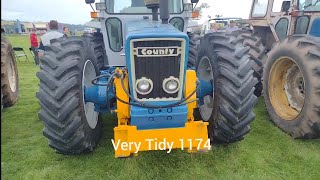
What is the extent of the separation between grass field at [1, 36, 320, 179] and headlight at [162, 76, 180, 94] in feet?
3.00

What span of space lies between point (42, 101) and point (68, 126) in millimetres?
383

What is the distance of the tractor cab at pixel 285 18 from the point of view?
501 centimetres

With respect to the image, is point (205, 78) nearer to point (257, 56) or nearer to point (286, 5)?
point (257, 56)

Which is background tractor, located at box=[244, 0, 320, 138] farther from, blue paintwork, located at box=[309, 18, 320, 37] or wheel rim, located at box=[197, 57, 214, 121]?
wheel rim, located at box=[197, 57, 214, 121]

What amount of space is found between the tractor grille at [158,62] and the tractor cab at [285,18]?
3294 mm

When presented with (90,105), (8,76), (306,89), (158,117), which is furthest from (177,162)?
(8,76)

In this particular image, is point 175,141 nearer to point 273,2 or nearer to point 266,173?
point 266,173

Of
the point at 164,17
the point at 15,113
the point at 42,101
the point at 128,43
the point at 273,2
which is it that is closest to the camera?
the point at 128,43

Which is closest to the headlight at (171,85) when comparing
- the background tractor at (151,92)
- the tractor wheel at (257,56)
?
the background tractor at (151,92)

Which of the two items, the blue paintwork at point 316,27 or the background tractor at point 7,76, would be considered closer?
the blue paintwork at point 316,27

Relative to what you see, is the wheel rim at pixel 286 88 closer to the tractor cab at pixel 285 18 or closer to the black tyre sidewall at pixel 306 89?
the black tyre sidewall at pixel 306 89

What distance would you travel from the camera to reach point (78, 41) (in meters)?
3.50

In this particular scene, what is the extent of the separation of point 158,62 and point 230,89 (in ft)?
2.93

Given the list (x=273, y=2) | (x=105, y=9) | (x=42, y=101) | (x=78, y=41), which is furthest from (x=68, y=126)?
(x=273, y=2)
